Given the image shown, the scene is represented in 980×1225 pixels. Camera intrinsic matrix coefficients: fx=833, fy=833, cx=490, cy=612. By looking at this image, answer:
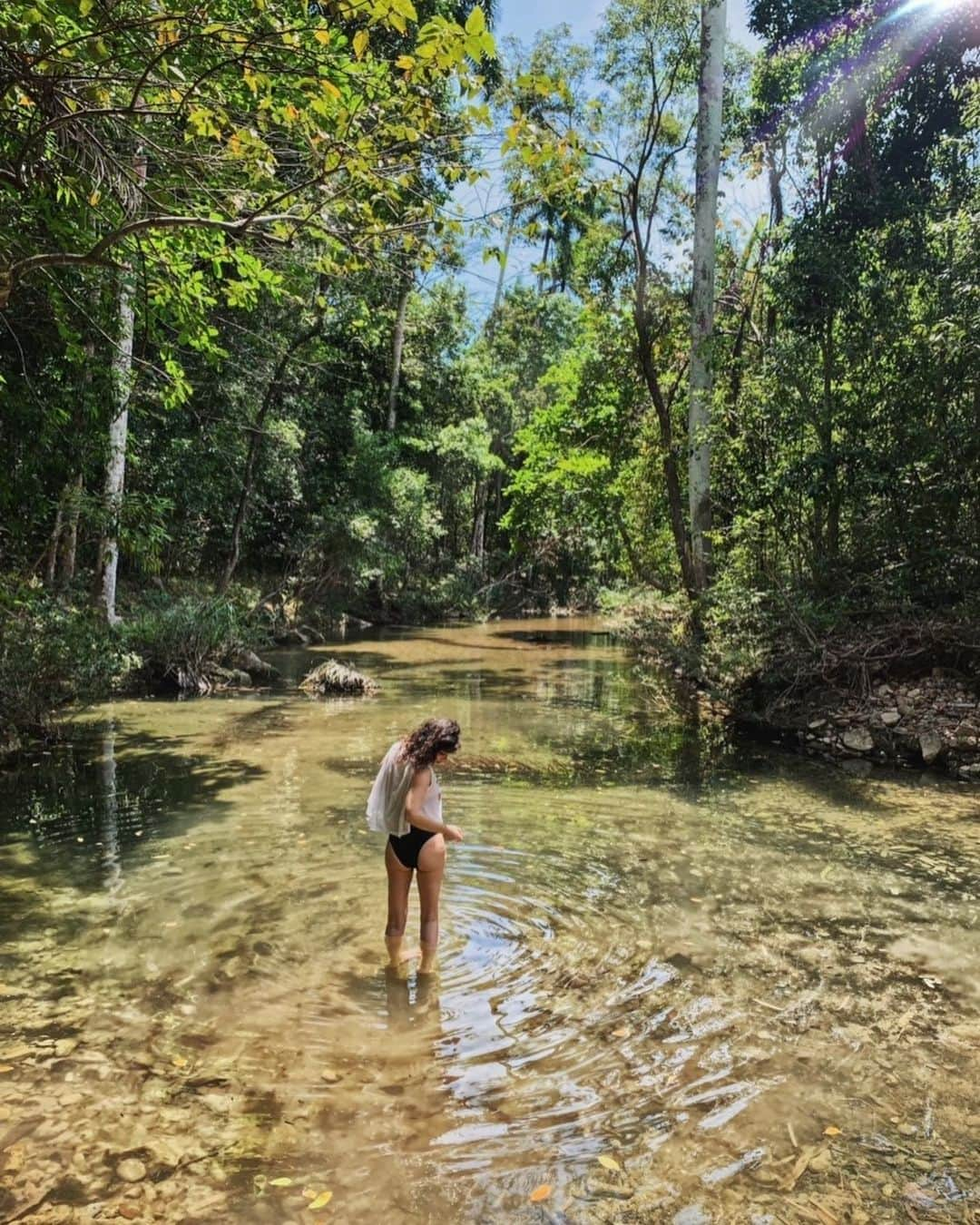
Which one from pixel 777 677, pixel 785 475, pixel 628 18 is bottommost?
pixel 777 677

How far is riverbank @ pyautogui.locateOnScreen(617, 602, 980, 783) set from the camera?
10.6 metres

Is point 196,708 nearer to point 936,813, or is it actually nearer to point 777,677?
point 777,677

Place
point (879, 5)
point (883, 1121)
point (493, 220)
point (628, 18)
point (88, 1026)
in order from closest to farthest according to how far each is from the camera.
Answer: point (883, 1121) < point (88, 1026) < point (493, 220) < point (879, 5) < point (628, 18)

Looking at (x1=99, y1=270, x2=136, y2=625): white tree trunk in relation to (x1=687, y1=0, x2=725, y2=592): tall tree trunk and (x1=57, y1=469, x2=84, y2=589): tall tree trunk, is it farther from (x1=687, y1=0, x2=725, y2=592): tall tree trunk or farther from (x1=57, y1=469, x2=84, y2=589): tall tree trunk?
(x1=687, y1=0, x2=725, y2=592): tall tree trunk

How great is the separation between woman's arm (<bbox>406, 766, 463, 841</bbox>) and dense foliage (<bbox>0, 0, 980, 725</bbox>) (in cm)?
314

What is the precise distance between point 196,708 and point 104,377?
6.28 metres

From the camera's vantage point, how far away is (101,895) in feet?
19.4

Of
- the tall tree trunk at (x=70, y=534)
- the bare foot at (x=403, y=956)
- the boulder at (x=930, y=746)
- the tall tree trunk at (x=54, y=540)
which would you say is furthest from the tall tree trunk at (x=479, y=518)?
the bare foot at (x=403, y=956)

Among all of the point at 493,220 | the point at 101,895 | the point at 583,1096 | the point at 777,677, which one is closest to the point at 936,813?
the point at 777,677

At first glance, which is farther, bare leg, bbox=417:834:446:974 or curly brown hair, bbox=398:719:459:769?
bare leg, bbox=417:834:446:974

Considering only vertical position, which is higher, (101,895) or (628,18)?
(628,18)

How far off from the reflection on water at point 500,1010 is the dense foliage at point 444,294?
4.04 metres

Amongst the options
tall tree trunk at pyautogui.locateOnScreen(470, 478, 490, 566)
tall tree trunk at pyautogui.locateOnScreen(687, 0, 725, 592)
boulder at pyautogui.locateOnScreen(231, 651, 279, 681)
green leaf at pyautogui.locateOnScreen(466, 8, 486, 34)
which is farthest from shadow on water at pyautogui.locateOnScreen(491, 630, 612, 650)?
green leaf at pyautogui.locateOnScreen(466, 8, 486, 34)

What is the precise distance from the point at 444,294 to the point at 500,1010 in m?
28.8
